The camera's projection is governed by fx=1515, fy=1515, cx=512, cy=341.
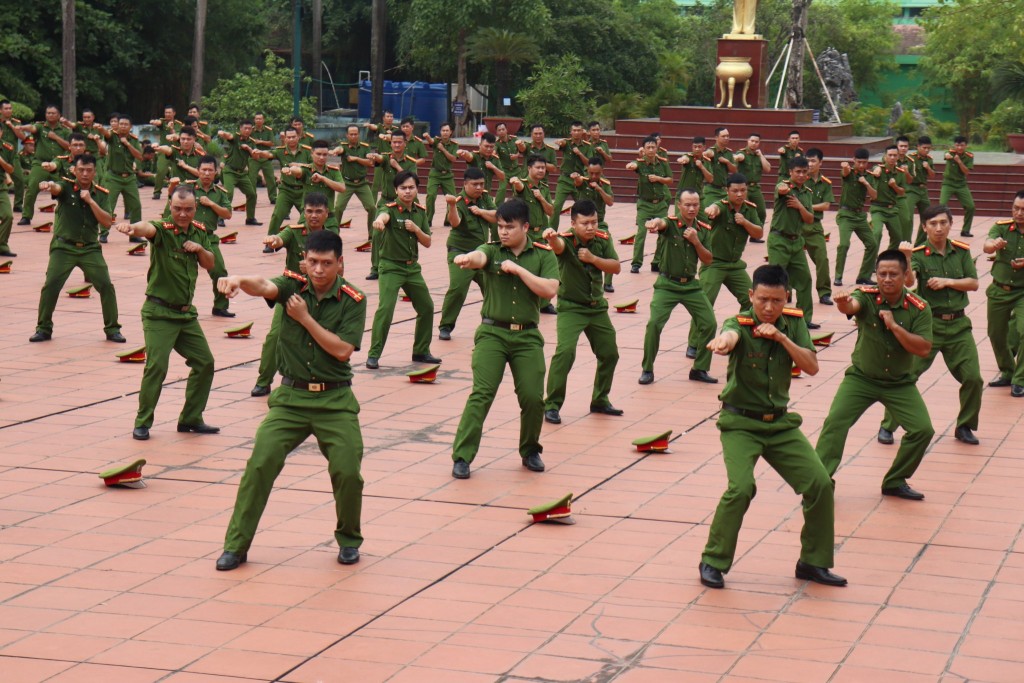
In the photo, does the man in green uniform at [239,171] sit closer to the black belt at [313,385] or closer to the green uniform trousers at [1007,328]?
the green uniform trousers at [1007,328]

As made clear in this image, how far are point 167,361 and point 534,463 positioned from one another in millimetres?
2702

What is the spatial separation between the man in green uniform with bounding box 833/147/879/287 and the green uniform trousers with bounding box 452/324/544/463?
9375mm

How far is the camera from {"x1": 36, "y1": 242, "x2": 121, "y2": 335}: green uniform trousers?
45.6 feet

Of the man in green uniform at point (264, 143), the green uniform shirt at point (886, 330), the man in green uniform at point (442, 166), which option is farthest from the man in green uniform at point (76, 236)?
the man in green uniform at point (264, 143)

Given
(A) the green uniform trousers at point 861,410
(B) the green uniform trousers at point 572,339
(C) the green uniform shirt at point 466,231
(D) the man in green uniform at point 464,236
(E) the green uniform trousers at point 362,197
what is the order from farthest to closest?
(E) the green uniform trousers at point 362,197 < (C) the green uniform shirt at point 466,231 < (D) the man in green uniform at point 464,236 < (B) the green uniform trousers at point 572,339 < (A) the green uniform trousers at point 861,410

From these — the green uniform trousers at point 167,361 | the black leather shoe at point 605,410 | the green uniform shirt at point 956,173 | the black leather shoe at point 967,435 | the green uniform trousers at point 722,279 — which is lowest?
the black leather shoe at point 605,410

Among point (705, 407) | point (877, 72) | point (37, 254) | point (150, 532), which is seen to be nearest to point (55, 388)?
point (150, 532)

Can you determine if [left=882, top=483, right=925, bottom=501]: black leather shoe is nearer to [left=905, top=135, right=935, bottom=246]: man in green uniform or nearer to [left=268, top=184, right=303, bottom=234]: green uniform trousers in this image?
[left=268, top=184, right=303, bottom=234]: green uniform trousers

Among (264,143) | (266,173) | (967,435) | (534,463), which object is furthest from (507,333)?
(266,173)

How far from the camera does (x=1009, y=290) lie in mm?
12211

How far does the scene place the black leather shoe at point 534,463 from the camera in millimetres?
9977

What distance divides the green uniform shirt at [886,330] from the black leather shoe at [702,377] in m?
4.04

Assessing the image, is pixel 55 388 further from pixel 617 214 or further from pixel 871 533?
pixel 617 214

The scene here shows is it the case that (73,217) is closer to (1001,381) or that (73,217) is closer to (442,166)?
(1001,381)
